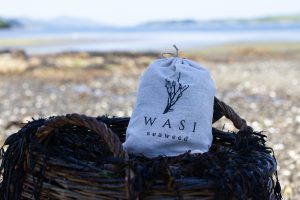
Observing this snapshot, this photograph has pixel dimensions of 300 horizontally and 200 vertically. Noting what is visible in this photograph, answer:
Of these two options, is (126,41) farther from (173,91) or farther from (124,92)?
(173,91)

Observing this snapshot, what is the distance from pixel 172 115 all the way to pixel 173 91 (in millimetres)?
126

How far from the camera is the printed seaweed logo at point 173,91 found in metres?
2.73

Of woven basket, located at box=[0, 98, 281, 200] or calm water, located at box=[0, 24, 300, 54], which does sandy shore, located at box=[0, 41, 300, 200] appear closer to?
woven basket, located at box=[0, 98, 281, 200]

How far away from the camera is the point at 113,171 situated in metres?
2.24

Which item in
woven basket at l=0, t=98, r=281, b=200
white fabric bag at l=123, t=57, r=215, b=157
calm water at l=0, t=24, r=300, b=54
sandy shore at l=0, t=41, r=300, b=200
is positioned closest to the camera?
woven basket at l=0, t=98, r=281, b=200

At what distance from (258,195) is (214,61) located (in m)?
20.0

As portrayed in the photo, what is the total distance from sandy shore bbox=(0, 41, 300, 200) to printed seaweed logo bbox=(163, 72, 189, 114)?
102 inches

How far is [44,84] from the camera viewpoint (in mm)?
14406

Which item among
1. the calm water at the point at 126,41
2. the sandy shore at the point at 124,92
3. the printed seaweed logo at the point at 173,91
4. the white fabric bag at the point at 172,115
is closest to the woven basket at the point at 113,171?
the white fabric bag at the point at 172,115

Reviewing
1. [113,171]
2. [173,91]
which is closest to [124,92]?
[173,91]

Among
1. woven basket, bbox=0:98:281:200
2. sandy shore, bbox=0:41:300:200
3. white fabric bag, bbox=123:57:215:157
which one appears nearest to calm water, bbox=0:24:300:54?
sandy shore, bbox=0:41:300:200

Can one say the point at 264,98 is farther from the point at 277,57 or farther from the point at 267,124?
the point at 277,57

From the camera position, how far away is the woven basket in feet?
7.27

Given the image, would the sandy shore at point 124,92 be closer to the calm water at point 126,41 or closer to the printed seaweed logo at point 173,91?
the printed seaweed logo at point 173,91
